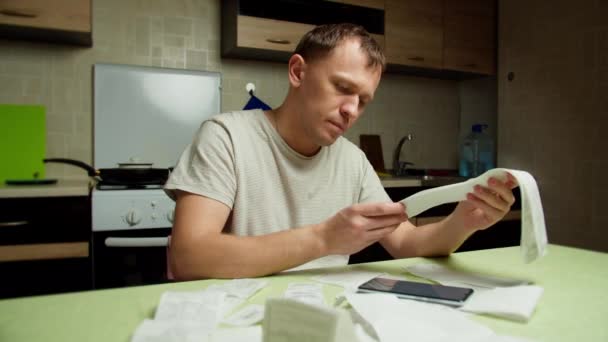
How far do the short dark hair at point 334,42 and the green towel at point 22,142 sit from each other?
1.65 meters

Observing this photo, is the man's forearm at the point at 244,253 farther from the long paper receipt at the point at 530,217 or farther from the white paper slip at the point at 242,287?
the long paper receipt at the point at 530,217

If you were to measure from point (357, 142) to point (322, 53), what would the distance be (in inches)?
72.7

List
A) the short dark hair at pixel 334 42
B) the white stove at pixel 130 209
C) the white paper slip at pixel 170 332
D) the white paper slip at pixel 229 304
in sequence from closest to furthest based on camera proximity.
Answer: the white paper slip at pixel 170 332 → the white paper slip at pixel 229 304 → the short dark hair at pixel 334 42 → the white stove at pixel 130 209

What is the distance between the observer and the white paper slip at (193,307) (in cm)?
61

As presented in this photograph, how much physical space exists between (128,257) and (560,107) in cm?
237

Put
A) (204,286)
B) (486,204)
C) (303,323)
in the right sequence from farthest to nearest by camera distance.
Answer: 1. (486,204)
2. (204,286)
3. (303,323)

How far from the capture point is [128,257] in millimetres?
1857

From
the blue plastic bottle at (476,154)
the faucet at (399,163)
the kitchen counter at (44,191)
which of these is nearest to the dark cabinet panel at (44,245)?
the kitchen counter at (44,191)

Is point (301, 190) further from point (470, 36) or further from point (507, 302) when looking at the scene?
point (470, 36)

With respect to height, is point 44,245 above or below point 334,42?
below

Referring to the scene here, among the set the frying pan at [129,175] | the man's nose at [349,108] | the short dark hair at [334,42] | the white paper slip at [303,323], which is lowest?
the white paper slip at [303,323]

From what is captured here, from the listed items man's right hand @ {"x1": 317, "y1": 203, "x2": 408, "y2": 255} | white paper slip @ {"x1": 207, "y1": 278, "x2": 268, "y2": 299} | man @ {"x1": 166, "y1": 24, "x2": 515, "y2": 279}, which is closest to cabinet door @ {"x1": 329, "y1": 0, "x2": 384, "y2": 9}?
man @ {"x1": 166, "y1": 24, "x2": 515, "y2": 279}

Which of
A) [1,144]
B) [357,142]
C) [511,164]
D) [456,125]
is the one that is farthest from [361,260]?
[1,144]

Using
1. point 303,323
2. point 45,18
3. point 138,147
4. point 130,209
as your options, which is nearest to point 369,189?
point 303,323
